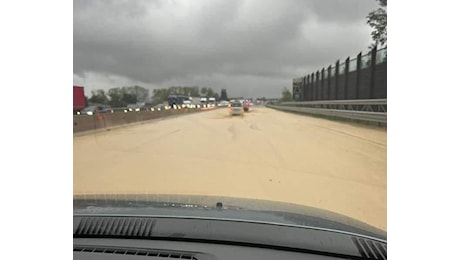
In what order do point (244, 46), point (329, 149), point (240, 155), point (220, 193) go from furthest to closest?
point (240, 155), point (329, 149), point (220, 193), point (244, 46)

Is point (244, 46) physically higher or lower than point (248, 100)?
higher

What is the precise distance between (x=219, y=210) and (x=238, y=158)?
107 cm

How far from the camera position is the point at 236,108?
128 inches

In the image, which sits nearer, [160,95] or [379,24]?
[379,24]

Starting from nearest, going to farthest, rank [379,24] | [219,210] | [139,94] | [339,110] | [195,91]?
[379,24], [219,210], [139,94], [195,91], [339,110]

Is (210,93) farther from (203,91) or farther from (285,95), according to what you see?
(285,95)

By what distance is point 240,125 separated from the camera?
3.46 meters

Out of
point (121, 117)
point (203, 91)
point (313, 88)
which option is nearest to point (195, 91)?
point (203, 91)

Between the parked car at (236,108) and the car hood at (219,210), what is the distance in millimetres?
621

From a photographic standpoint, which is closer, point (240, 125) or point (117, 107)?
point (117, 107)
